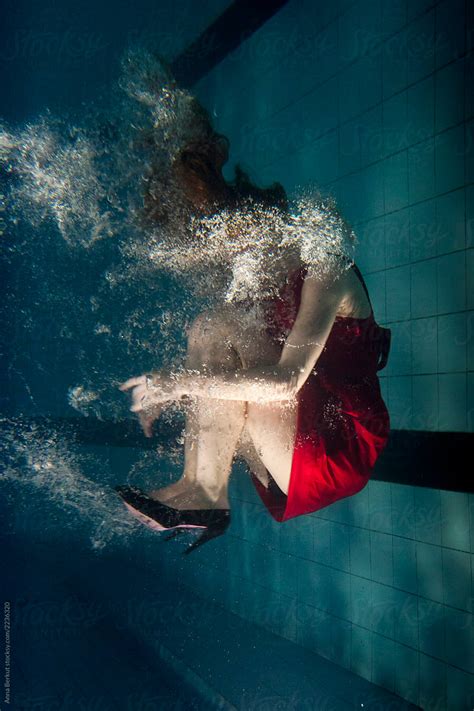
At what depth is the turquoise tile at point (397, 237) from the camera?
2.22 meters

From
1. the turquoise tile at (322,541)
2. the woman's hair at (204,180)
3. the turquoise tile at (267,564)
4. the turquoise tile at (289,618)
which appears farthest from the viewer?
the turquoise tile at (267,564)

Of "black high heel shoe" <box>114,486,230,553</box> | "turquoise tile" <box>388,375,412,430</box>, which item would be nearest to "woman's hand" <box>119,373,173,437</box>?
"black high heel shoe" <box>114,486,230,553</box>

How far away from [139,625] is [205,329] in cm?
347

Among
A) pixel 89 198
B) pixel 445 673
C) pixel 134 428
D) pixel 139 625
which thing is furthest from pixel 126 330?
pixel 445 673

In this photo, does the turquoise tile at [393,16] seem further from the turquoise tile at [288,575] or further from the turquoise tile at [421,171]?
the turquoise tile at [288,575]

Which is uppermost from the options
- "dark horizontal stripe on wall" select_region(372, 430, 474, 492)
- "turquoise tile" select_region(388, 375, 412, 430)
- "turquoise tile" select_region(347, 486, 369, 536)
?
"turquoise tile" select_region(388, 375, 412, 430)

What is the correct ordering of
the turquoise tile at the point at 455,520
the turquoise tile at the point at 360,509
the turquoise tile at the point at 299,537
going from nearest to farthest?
1. the turquoise tile at the point at 455,520
2. the turquoise tile at the point at 360,509
3. the turquoise tile at the point at 299,537

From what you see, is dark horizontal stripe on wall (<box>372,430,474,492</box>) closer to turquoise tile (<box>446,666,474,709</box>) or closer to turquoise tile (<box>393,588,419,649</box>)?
turquoise tile (<box>393,588,419,649</box>)

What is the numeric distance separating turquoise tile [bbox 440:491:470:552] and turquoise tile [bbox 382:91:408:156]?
184 cm

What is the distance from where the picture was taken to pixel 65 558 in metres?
5.19

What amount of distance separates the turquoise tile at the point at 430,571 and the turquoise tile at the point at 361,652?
595 mm

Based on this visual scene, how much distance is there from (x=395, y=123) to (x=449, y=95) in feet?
1.06

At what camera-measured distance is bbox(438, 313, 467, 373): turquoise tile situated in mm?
1970

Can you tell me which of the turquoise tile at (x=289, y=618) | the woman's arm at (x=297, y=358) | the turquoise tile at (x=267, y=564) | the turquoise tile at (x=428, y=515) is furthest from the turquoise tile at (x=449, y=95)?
the turquoise tile at (x=289, y=618)
